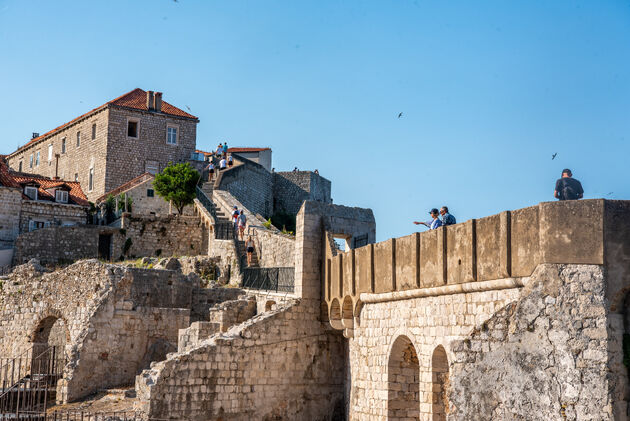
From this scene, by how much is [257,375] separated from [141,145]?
97.9 ft

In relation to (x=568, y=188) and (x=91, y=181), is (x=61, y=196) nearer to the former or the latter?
(x=91, y=181)

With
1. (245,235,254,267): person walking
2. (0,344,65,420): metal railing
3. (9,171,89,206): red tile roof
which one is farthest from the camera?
(9,171,89,206): red tile roof

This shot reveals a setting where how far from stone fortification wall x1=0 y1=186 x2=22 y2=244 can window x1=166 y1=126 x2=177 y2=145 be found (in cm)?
1182

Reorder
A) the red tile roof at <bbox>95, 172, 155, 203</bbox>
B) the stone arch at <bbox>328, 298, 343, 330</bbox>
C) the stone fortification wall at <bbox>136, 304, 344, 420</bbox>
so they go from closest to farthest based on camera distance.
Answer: the stone fortification wall at <bbox>136, 304, 344, 420</bbox>
the stone arch at <bbox>328, 298, 343, 330</bbox>
the red tile roof at <bbox>95, 172, 155, 203</bbox>

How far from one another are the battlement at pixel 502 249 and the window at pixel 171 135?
31.8 m

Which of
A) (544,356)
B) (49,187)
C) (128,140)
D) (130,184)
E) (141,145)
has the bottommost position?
(544,356)

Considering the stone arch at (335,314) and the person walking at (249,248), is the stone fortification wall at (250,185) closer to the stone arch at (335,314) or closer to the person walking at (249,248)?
the person walking at (249,248)

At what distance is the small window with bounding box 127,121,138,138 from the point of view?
168 feet

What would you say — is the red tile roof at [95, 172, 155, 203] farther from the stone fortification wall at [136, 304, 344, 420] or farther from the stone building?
the stone fortification wall at [136, 304, 344, 420]

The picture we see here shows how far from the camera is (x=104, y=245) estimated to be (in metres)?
41.8

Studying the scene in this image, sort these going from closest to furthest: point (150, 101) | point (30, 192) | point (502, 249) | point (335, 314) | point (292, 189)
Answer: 1. point (502, 249)
2. point (335, 314)
3. point (30, 192)
4. point (150, 101)
5. point (292, 189)

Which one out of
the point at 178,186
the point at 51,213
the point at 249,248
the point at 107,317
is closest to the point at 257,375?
the point at 107,317

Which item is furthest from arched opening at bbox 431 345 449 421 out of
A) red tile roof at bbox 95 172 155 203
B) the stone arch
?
red tile roof at bbox 95 172 155 203

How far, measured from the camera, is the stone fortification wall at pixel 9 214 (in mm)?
41188
